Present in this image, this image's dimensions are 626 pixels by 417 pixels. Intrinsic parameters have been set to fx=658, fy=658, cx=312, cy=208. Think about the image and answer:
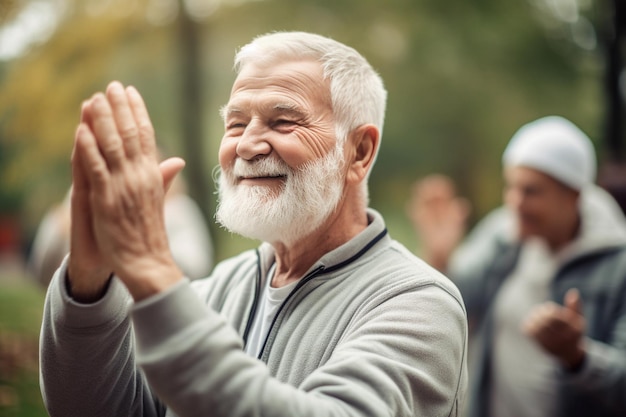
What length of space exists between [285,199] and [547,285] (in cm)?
A: 198

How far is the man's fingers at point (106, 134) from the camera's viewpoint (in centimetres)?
125

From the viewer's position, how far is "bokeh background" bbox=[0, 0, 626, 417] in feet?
12.9

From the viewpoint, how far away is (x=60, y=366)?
1522mm

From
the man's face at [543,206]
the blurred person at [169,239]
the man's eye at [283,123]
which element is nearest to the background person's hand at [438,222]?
the man's face at [543,206]

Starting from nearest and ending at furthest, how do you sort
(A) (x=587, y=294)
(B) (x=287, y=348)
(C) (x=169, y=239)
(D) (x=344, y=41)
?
(B) (x=287, y=348), (A) (x=587, y=294), (C) (x=169, y=239), (D) (x=344, y=41)

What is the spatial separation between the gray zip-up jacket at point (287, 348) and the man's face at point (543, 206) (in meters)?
1.72

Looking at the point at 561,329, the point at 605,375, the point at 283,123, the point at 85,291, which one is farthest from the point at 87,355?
the point at 605,375

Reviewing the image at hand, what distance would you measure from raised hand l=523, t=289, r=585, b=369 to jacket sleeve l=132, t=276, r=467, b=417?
1235mm

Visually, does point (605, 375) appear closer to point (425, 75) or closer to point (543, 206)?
point (543, 206)

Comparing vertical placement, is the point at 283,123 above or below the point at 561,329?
above

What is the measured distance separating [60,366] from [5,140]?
271 cm

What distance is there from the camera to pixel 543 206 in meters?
3.23

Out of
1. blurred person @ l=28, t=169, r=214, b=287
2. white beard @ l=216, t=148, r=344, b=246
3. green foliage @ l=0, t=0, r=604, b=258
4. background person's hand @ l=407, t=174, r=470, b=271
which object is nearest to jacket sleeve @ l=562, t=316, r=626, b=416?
background person's hand @ l=407, t=174, r=470, b=271

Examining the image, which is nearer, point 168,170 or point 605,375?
point 168,170
